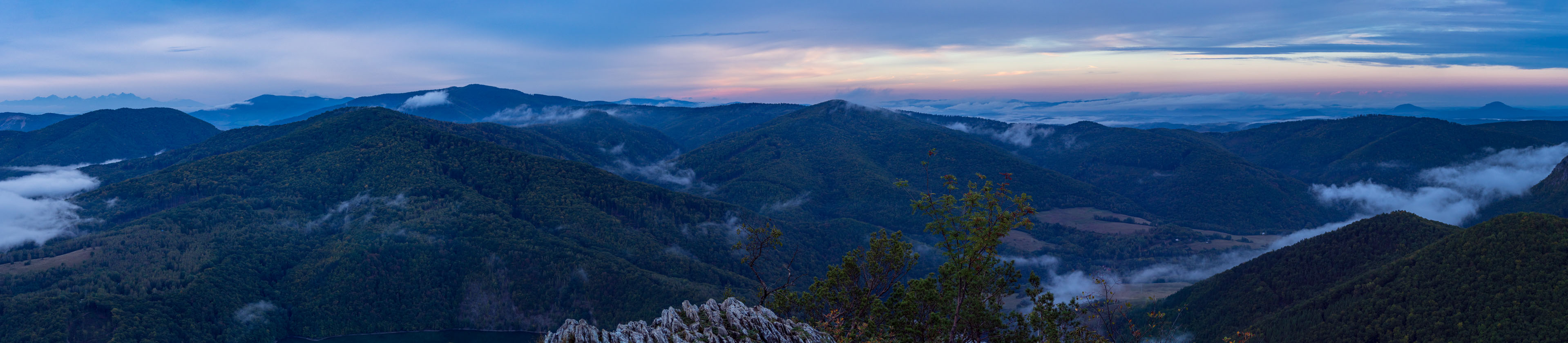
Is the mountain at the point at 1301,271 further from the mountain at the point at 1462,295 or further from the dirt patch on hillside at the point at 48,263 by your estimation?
the dirt patch on hillside at the point at 48,263

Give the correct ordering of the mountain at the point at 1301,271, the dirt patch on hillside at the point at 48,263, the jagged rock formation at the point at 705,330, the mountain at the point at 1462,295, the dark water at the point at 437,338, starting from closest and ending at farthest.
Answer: the jagged rock formation at the point at 705,330
the mountain at the point at 1462,295
the mountain at the point at 1301,271
the dirt patch on hillside at the point at 48,263
the dark water at the point at 437,338

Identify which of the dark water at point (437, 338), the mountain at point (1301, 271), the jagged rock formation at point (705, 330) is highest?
the jagged rock formation at point (705, 330)

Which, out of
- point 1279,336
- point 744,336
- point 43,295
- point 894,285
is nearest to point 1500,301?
point 1279,336

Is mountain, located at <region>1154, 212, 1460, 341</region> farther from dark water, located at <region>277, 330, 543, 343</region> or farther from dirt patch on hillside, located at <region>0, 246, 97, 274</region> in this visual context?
dirt patch on hillside, located at <region>0, 246, 97, 274</region>

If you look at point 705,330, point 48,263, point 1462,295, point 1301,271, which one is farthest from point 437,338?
point 1462,295

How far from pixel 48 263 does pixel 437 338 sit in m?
115

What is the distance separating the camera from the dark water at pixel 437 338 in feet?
604

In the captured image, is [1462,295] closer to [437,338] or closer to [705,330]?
[705,330]

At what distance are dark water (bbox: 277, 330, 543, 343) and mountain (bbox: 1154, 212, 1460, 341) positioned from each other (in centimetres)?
18878

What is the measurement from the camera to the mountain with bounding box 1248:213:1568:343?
102 metres

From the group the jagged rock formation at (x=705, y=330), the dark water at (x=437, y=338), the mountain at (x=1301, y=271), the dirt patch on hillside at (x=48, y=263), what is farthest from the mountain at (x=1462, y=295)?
the dirt patch on hillside at (x=48, y=263)

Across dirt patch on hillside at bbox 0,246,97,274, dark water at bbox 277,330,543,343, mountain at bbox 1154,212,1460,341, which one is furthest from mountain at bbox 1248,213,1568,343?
dirt patch on hillside at bbox 0,246,97,274

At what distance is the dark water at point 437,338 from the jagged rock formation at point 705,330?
162533mm

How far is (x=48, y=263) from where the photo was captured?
Answer: 180 meters
